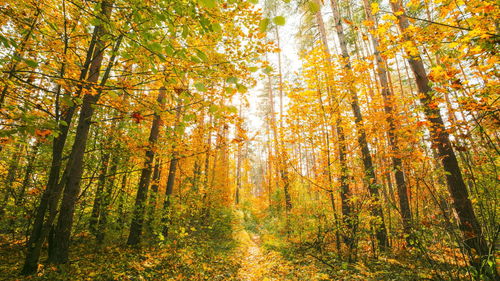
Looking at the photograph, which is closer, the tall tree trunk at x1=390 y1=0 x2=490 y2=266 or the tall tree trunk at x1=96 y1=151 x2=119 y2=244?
the tall tree trunk at x1=390 y1=0 x2=490 y2=266

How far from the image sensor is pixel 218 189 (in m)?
12.5

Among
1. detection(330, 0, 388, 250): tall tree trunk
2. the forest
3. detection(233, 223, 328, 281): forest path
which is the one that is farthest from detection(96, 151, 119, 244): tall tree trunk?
detection(330, 0, 388, 250): tall tree trunk

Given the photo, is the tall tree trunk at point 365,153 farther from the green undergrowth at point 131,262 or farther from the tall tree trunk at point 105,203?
the tall tree trunk at point 105,203

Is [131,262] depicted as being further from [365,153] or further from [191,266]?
[365,153]

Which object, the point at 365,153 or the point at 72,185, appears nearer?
the point at 72,185

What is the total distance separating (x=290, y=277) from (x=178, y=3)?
5711mm

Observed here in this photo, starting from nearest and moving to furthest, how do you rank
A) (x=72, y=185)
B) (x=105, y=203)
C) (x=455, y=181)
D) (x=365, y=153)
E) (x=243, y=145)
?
(x=72, y=185), (x=455, y=181), (x=243, y=145), (x=105, y=203), (x=365, y=153)

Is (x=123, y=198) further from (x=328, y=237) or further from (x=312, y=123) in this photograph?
(x=328, y=237)

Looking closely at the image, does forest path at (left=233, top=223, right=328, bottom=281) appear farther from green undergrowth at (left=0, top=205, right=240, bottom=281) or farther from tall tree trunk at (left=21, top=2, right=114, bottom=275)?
tall tree trunk at (left=21, top=2, right=114, bottom=275)

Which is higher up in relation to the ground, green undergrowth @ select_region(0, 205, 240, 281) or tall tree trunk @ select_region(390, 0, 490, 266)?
tall tree trunk @ select_region(390, 0, 490, 266)

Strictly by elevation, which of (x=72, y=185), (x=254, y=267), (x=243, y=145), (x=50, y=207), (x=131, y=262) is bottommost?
(x=254, y=267)

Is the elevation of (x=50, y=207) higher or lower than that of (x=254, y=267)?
higher

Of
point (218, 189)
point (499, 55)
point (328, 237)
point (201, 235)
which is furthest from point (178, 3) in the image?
point (218, 189)

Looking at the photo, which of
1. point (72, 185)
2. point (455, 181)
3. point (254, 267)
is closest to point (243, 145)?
point (72, 185)
